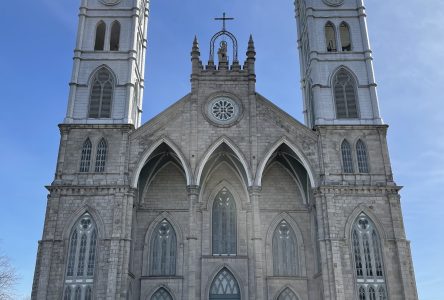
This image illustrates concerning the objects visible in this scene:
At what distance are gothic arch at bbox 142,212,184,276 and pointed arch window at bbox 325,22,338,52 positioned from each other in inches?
627

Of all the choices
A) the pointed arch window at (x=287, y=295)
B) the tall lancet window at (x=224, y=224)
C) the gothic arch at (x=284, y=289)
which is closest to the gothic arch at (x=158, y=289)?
the tall lancet window at (x=224, y=224)

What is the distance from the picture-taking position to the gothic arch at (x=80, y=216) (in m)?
27.9

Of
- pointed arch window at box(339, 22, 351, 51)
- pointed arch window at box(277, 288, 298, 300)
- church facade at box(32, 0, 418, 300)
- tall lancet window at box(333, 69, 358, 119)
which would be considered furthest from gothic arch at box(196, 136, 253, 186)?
pointed arch window at box(339, 22, 351, 51)

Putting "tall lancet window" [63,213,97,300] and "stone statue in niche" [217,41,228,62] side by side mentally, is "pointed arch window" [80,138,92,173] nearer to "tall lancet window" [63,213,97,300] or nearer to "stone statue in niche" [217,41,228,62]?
"tall lancet window" [63,213,97,300]

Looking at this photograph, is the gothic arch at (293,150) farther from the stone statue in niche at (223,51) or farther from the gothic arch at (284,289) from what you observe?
the stone statue in niche at (223,51)

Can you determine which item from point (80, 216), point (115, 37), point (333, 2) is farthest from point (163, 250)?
point (333, 2)

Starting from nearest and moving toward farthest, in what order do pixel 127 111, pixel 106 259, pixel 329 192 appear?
1. pixel 106 259
2. pixel 329 192
3. pixel 127 111

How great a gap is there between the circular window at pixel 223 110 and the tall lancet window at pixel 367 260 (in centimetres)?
970

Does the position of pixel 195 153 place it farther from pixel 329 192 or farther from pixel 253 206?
pixel 329 192

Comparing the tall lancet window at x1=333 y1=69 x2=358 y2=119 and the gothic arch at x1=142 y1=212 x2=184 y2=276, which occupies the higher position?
the tall lancet window at x1=333 y1=69 x2=358 y2=119

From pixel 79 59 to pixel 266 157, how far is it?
1387 cm

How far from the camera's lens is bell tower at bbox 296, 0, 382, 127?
105ft

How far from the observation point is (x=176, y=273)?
3006 centimetres

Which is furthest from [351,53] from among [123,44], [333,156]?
[123,44]
